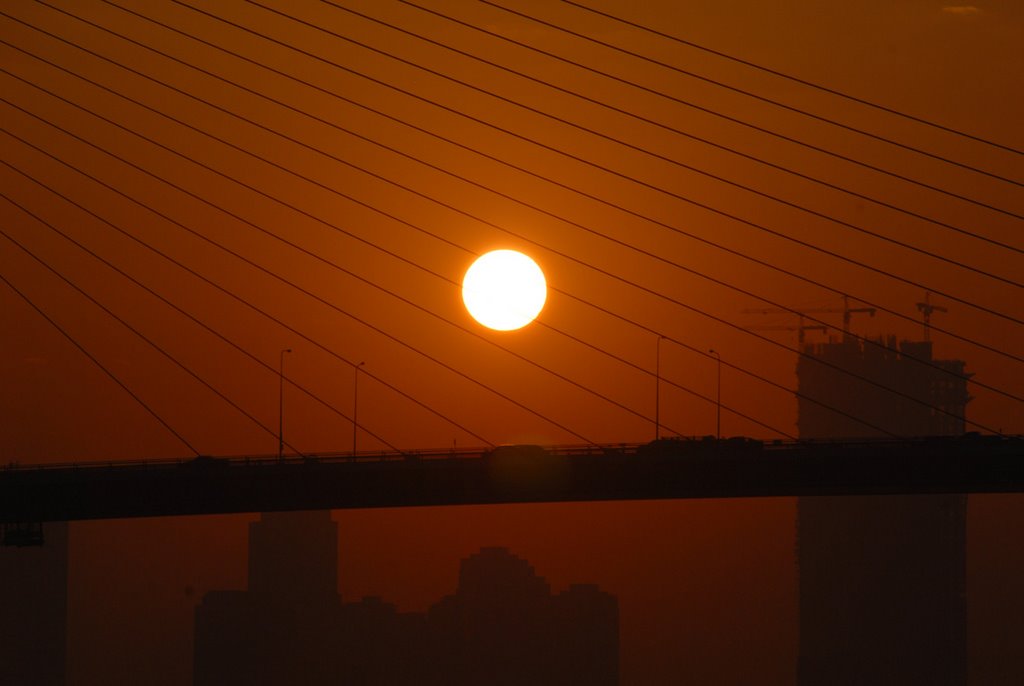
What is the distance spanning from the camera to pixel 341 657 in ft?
597

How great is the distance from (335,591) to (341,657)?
13.9 metres

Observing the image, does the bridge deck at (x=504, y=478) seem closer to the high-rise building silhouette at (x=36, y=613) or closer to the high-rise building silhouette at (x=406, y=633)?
the high-rise building silhouette at (x=36, y=613)

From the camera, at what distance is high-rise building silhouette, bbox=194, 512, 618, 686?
18225 cm

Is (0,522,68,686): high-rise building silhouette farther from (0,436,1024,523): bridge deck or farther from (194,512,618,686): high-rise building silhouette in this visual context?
(0,436,1024,523): bridge deck

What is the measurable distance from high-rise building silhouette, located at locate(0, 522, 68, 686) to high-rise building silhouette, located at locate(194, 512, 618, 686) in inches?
573

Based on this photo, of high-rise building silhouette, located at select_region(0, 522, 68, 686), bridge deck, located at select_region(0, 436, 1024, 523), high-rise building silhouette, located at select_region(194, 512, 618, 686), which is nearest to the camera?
bridge deck, located at select_region(0, 436, 1024, 523)

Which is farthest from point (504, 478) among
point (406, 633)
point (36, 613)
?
point (406, 633)

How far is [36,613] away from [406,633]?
36625mm

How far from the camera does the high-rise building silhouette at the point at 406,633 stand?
182250 mm

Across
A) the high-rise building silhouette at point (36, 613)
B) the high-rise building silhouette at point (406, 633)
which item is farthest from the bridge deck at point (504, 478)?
the high-rise building silhouette at point (406, 633)

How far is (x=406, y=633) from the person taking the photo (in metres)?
187

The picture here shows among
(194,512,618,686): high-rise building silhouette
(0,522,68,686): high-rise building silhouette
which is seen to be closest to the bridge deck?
(0,522,68,686): high-rise building silhouette

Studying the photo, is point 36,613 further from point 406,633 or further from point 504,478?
point 504,478

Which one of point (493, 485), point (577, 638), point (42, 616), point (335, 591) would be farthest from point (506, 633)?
point (493, 485)
